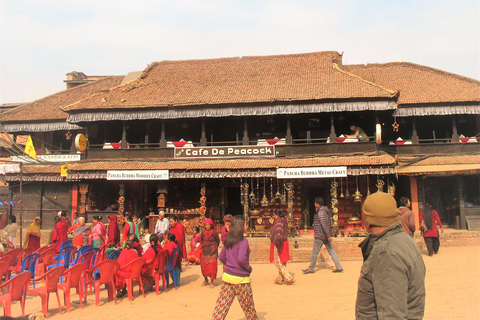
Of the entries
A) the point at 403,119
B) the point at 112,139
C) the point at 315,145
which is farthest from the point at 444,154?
the point at 112,139

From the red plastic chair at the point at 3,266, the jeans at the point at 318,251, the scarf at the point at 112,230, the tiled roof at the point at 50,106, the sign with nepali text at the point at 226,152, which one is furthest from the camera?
the tiled roof at the point at 50,106

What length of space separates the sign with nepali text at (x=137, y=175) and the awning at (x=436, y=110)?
428 inches

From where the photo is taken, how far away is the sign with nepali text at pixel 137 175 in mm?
17156

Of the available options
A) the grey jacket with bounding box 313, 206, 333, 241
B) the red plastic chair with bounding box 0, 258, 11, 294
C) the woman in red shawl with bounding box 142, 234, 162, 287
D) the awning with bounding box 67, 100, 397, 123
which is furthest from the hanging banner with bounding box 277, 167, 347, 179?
the red plastic chair with bounding box 0, 258, 11, 294

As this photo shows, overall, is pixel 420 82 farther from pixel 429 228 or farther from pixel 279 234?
pixel 279 234

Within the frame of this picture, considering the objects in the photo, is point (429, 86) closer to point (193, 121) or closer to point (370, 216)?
point (193, 121)

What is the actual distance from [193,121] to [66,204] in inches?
316

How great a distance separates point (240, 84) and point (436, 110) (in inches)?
360

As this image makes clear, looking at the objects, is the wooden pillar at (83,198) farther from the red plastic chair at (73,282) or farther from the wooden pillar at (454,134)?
the wooden pillar at (454,134)

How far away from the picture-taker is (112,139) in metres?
21.0

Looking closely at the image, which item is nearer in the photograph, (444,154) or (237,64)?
(444,154)

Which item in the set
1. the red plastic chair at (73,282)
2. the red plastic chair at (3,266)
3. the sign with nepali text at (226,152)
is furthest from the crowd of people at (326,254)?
the sign with nepali text at (226,152)

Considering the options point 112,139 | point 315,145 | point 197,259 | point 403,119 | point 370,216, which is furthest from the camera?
point 112,139

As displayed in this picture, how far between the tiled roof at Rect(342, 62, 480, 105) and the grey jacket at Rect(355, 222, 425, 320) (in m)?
16.9
